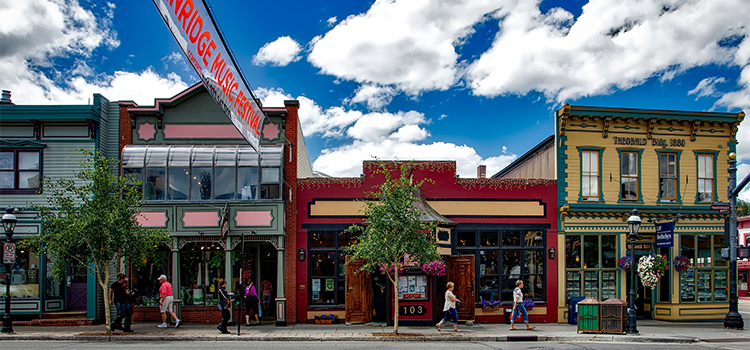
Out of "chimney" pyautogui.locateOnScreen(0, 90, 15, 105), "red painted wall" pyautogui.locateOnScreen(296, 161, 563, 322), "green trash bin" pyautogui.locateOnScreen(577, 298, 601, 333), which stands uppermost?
"chimney" pyautogui.locateOnScreen(0, 90, 15, 105)

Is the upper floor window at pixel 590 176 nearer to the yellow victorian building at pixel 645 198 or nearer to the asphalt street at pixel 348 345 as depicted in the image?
the yellow victorian building at pixel 645 198

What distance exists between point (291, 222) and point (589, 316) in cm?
1002

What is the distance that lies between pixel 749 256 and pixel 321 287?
47.2 ft

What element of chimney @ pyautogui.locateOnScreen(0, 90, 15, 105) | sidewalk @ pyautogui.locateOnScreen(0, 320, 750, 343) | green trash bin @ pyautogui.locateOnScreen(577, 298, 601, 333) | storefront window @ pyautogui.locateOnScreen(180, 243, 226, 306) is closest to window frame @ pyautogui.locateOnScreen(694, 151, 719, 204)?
sidewalk @ pyautogui.locateOnScreen(0, 320, 750, 343)

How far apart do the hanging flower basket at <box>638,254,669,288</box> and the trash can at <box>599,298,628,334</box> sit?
343 centimetres

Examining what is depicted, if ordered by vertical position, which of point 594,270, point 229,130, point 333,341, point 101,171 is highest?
point 229,130

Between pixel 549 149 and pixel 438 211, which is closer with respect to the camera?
pixel 438 211

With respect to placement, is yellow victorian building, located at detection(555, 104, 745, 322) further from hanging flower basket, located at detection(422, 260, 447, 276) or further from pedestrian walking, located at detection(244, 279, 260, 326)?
pedestrian walking, located at detection(244, 279, 260, 326)

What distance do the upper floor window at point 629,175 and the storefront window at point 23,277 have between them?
2082 centimetres

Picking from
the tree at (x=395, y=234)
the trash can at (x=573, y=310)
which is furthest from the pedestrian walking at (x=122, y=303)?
the trash can at (x=573, y=310)

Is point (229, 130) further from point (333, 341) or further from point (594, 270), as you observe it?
point (594, 270)

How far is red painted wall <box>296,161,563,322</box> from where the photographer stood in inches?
753

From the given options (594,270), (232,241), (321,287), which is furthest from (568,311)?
(232,241)

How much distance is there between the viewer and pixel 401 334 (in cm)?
1559
